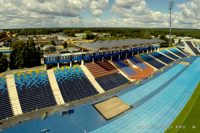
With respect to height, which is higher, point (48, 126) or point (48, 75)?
point (48, 75)

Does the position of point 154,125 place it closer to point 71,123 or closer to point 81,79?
point 71,123

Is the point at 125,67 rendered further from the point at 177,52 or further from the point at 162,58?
the point at 177,52

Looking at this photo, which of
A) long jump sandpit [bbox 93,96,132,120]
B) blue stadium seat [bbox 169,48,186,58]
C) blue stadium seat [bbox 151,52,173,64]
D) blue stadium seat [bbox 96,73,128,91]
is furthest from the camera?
blue stadium seat [bbox 169,48,186,58]

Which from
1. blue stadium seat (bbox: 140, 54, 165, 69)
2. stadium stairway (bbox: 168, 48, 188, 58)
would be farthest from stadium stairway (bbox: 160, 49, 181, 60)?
blue stadium seat (bbox: 140, 54, 165, 69)

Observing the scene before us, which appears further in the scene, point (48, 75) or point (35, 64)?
point (35, 64)

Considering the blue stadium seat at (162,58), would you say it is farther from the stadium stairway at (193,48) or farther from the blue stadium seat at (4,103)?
the blue stadium seat at (4,103)

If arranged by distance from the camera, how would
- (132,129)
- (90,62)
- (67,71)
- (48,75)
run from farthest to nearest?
1. (90,62)
2. (67,71)
3. (48,75)
4. (132,129)

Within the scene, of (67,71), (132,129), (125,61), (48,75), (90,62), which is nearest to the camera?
Result: (132,129)

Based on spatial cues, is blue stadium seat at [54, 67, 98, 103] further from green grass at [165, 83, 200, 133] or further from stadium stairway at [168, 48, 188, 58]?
stadium stairway at [168, 48, 188, 58]

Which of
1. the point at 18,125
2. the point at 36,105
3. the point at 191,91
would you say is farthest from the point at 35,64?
the point at 191,91
